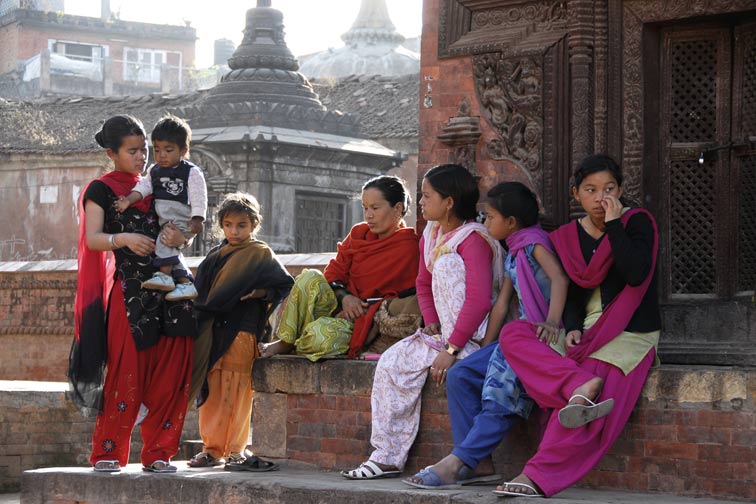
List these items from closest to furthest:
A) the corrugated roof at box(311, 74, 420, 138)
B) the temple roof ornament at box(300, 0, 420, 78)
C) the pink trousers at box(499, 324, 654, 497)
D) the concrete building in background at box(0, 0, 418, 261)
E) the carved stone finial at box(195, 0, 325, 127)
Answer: the pink trousers at box(499, 324, 654, 497) → the concrete building in background at box(0, 0, 418, 261) → the carved stone finial at box(195, 0, 325, 127) → the corrugated roof at box(311, 74, 420, 138) → the temple roof ornament at box(300, 0, 420, 78)

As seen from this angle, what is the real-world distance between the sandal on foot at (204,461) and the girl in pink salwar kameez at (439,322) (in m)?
1.08

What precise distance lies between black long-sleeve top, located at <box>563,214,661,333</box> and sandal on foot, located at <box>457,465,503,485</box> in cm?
76

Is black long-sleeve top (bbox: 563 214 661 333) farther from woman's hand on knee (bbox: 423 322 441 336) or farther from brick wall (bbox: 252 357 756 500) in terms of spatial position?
woman's hand on knee (bbox: 423 322 441 336)

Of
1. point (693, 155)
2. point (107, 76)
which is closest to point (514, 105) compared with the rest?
point (693, 155)

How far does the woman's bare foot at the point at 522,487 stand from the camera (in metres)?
6.46

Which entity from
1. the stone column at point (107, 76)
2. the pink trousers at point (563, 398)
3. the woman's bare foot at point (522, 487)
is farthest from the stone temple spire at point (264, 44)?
the stone column at point (107, 76)

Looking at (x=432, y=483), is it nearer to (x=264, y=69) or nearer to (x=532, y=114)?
(x=532, y=114)

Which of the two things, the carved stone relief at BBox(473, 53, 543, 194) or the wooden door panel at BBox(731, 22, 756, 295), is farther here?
the carved stone relief at BBox(473, 53, 543, 194)

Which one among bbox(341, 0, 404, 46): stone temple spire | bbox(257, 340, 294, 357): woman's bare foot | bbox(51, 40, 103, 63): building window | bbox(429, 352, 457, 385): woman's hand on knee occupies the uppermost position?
bbox(341, 0, 404, 46): stone temple spire

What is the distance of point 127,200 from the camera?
25.8 ft

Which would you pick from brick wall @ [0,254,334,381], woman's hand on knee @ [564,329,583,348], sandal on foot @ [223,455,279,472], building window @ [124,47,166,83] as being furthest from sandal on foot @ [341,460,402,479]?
building window @ [124,47,166,83]

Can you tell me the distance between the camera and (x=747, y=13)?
7941mm

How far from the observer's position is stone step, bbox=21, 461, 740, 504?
666 cm

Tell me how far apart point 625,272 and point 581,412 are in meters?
0.70
